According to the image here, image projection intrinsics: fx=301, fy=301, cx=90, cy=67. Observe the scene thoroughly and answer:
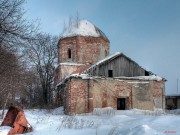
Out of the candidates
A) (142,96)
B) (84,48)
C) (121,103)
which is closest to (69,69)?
(84,48)

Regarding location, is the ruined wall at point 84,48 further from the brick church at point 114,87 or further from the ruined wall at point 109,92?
the ruined wall at point 109,92

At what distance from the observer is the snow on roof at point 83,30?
98.3 ft

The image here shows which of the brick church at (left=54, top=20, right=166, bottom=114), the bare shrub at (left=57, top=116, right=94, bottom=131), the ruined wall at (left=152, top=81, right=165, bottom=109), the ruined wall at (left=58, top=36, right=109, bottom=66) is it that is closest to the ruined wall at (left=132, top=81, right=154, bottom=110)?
the brick church at (left=54, top=20, right=166, bottom=114)

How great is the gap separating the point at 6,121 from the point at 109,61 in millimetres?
14769

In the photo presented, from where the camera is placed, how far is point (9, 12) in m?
11.1

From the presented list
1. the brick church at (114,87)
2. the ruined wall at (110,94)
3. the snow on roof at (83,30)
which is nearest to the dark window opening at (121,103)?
the brick church at (114,87)

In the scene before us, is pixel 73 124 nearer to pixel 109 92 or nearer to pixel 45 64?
pixel 109 92

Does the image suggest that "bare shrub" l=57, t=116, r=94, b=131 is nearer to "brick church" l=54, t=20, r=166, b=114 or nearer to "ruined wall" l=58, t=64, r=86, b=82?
"brick church" l=54, t=20, r=166, b=114

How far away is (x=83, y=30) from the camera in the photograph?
30281mm

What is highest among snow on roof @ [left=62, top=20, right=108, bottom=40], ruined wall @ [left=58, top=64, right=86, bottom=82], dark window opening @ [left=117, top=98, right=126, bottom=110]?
snow on roof @ [left=62, top=20, right=108, bottom=40]

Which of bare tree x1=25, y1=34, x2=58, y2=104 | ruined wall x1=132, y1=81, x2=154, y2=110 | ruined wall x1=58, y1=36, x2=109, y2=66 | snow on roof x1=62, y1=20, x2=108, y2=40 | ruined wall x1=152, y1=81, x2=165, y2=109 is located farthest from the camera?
bare tree x1=25, y1=34, x2=58, y2=104

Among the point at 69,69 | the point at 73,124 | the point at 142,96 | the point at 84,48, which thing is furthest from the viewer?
the point at 69,69

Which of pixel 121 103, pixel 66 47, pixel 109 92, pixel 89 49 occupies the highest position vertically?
pixel 66 47

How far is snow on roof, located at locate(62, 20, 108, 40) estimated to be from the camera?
29958mm
